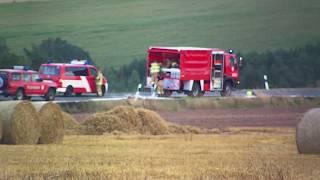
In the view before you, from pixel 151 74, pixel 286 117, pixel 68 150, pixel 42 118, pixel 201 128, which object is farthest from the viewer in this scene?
pixel 151 74

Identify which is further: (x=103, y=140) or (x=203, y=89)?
(x=203, y=89)

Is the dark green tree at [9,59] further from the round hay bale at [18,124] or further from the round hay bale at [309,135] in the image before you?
the round hay bale at [309,135]

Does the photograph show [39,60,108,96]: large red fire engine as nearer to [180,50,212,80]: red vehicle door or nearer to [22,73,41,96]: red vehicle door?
[22,73,41,96]: red vehicle door

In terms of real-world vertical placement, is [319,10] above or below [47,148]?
above

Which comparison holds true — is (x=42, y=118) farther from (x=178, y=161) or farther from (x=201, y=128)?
(x=201, y=128)

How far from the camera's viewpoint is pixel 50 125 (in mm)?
17781

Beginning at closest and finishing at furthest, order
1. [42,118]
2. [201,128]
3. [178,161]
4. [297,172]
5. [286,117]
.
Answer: [297,172]
[178,161]
[42,118]
[201,128]
[286,117]

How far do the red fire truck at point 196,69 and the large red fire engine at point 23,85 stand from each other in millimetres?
2930

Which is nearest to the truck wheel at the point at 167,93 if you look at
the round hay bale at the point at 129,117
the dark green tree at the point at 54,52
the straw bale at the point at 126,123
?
the dark green tree at the point at 54,52

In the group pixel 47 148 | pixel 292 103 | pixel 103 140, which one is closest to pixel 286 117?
pixel 292 103

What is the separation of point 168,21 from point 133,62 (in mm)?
1667

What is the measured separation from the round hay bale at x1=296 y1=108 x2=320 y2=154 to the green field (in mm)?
12655

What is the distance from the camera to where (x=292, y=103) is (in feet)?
91.8

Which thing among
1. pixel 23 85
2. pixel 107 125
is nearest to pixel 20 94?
pixel 23 85
